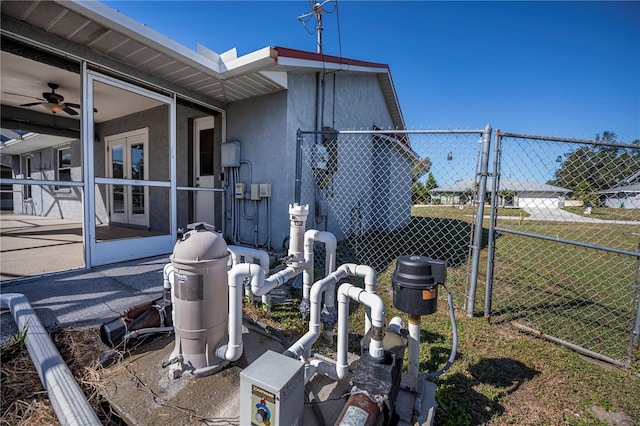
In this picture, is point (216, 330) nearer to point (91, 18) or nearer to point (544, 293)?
point (91, 18)

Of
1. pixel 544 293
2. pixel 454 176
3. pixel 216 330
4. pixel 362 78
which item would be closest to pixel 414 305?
pixel 216 330

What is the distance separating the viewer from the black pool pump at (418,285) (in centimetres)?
150

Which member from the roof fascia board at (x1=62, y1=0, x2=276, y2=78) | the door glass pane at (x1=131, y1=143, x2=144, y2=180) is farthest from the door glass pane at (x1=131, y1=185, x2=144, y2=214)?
the roof fascia board at (x1=62, y1=0, x2=276, y2=78)

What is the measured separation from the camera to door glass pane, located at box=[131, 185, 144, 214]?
20.9 feet

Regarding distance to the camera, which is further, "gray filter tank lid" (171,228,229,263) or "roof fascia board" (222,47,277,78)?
"roof fascia board" (222,47,277,78)

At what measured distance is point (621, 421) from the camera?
65.0 inches

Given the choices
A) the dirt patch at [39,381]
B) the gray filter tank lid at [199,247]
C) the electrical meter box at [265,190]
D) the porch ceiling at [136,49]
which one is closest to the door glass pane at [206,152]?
the porch ceiling at [136,49]

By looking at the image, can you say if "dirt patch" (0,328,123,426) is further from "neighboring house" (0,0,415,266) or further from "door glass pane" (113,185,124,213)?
"door glass pane" (113,185,124,213)

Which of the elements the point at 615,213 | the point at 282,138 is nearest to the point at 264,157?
the point at 282,138

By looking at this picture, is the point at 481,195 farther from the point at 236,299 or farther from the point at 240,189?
the point at 240,189

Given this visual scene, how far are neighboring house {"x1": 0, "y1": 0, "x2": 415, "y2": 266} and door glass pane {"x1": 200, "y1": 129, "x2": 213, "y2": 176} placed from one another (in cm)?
4

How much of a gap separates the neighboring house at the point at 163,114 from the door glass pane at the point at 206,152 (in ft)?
0.12

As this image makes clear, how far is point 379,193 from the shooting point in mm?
8953

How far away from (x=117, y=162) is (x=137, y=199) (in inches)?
53.7
